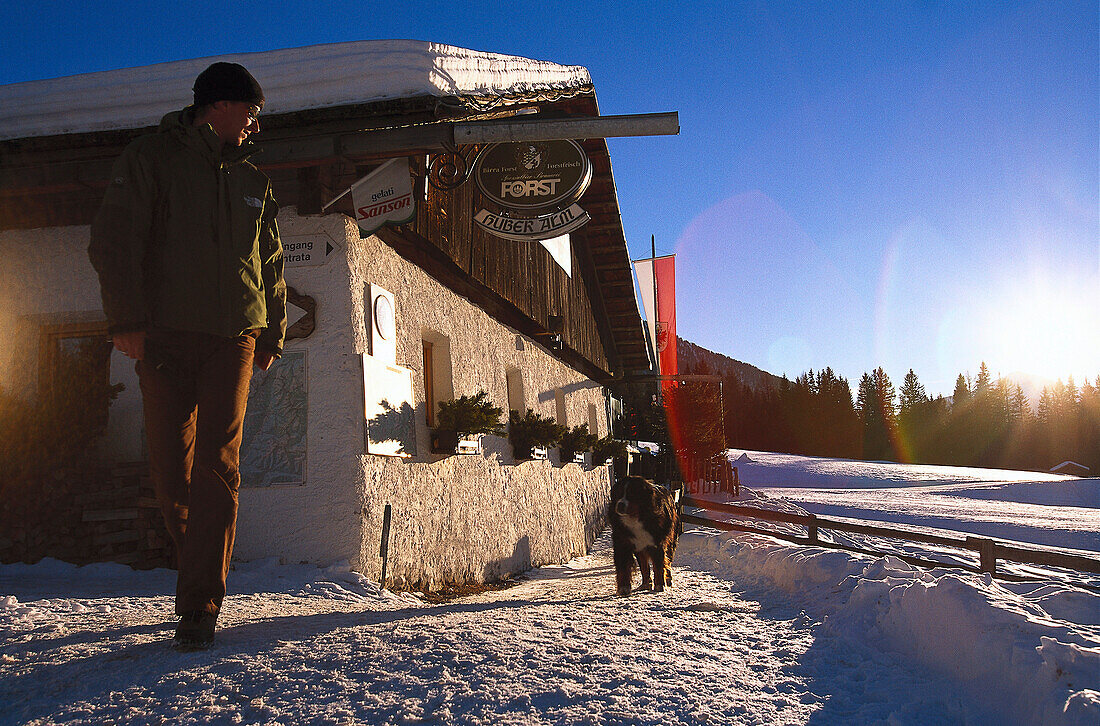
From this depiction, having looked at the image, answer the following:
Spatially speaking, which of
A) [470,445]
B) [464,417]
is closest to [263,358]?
[464,417]

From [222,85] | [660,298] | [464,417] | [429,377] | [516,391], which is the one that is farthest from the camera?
[660,298]

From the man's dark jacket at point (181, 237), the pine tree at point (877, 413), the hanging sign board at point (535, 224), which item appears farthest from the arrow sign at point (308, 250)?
the pine tree at point (877, 413)

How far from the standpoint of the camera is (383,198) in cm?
537

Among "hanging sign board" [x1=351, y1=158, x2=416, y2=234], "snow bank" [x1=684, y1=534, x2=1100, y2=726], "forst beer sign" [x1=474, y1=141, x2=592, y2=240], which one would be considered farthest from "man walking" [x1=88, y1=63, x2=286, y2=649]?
"forst beer sign" [x1=474, y1=141, x2=592, y2=240]

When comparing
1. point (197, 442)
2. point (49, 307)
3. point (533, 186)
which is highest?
point (533, 186)

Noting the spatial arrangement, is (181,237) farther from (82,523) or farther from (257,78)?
(82,523)

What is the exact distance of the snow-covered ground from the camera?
85.0 inches

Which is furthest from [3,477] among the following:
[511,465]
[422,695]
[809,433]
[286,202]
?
[809,433]

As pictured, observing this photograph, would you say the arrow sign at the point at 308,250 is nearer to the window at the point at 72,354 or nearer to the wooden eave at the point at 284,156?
the wooden eave at the point at 284,156

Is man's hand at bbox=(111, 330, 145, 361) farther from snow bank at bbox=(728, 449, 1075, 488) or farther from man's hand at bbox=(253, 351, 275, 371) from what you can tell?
snow bank at bbox=(728, 449, 1075, 488)

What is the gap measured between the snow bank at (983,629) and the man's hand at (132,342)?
10.5ft

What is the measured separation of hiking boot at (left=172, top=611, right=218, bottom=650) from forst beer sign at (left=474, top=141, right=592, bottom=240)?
16.2ft

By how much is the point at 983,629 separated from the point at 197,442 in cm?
321

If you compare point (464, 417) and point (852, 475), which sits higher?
point (464, 417)
